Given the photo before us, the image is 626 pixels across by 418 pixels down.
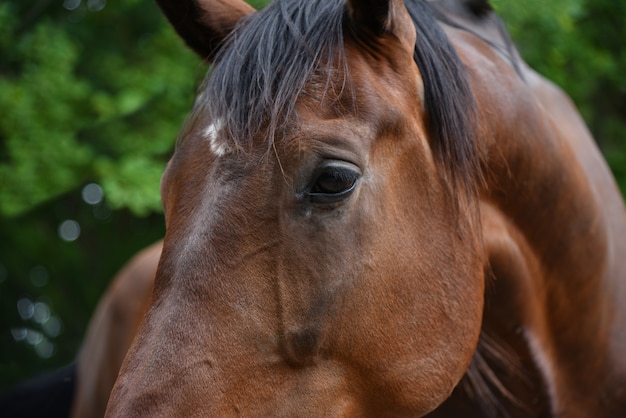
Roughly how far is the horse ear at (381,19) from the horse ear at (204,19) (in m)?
0.41

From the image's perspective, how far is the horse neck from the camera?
225 centimetres

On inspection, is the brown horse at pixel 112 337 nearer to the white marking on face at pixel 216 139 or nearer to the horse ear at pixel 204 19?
the horse ear at pixel 204 19

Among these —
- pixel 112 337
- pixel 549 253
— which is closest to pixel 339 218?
pixel 549 253


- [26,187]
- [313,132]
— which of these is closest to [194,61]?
[26,187]

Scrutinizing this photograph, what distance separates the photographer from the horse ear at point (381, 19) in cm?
190

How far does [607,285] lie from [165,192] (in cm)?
151

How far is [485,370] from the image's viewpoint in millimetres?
2479

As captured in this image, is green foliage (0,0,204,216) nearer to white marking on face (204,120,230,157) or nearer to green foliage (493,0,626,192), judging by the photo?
green foliage (493,0,626,192)

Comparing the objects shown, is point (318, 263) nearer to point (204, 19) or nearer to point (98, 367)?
point (204, 19)

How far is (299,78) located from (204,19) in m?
0.50

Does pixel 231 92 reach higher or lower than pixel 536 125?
higher

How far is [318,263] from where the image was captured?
1728 mm

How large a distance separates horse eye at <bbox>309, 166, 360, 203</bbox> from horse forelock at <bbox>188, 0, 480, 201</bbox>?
14 centimetres

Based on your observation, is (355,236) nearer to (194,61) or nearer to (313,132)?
(313,132)
